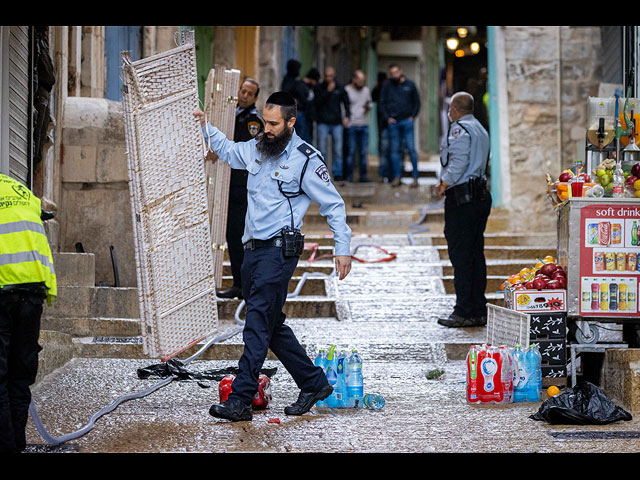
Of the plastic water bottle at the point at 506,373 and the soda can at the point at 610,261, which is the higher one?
the soda can at the point at 610,261

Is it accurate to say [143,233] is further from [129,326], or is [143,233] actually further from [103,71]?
[103,71]

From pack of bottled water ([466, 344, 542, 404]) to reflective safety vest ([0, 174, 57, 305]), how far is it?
2871 mm

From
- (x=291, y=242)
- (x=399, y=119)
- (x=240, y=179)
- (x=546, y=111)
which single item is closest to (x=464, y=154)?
(x=240, y=179)

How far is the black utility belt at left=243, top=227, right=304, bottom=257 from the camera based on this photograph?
627 centimetres

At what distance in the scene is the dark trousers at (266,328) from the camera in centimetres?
619

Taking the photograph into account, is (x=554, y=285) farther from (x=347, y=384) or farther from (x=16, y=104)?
(x=16, y=104)

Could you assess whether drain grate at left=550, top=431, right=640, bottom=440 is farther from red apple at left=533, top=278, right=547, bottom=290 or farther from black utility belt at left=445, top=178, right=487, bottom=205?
black utility belt at left=445, top=178, right=487, bottom=205

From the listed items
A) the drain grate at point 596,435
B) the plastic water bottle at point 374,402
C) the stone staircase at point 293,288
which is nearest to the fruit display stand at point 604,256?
the drain grate at point 596,435

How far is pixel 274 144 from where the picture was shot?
638cm

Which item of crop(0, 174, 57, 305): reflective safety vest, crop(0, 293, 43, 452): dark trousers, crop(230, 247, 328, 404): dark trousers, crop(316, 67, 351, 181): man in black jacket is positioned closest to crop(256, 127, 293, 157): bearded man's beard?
crop(230, 247, 328, 404): dark trousers

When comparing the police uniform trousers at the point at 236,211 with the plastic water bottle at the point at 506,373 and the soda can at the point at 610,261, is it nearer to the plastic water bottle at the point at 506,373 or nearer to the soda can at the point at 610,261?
the plastic water bottle at the point at 506,373

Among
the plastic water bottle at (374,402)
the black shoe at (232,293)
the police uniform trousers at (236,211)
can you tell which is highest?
the police uniform trousers at (236,211)

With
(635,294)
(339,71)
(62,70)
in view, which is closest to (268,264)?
(635,294)

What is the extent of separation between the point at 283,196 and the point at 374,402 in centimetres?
143
